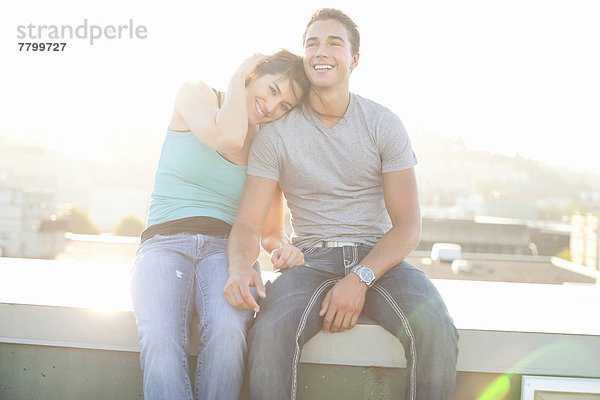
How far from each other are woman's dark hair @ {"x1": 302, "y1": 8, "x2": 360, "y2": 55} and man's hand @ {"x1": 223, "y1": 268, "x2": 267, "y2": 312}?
1.08 m

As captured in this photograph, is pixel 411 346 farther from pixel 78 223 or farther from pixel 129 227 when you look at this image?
pixel 78 223

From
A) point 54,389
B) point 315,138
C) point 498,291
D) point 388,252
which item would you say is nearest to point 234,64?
point 315,138

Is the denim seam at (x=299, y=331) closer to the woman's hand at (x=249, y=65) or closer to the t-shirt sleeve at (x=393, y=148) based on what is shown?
the t-shirt sleeve at (x=393, y=148)

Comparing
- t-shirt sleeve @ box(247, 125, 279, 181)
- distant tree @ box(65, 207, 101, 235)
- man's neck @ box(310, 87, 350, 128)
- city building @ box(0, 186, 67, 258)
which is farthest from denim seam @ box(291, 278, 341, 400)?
distant tree @ box(65, 207, 101, 235)

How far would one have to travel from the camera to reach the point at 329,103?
2410mm

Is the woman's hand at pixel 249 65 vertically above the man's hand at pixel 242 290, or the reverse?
the woman's hand at pixel 249 65

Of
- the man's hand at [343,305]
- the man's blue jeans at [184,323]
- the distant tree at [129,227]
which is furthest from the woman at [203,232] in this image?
the distant tree at [129,227]

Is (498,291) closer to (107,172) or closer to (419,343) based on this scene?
(419,343)

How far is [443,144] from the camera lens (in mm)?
98688

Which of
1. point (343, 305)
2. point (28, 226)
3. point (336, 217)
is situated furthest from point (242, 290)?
point (28, 226)

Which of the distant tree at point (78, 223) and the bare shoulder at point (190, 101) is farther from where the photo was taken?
the distant tree at point (78, 223)

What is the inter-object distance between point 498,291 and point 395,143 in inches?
51.6

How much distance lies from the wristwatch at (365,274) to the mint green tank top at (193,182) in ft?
2.12

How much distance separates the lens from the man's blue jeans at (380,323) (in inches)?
74.9
